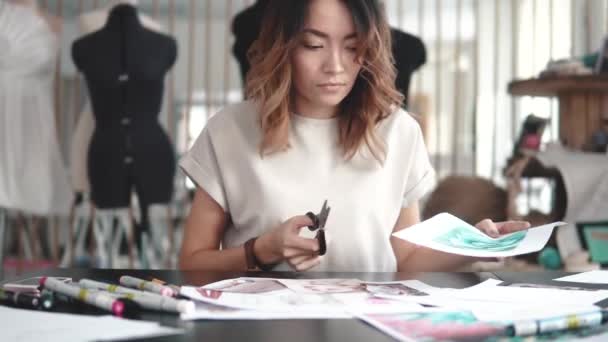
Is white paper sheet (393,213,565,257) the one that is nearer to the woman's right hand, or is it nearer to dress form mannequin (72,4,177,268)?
the woman's right hand

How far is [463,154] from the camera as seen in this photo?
505 centimetres

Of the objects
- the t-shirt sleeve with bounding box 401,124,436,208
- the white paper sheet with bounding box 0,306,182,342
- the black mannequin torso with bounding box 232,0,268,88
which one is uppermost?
the black mannequin torso with bounding box 232,0,268,88

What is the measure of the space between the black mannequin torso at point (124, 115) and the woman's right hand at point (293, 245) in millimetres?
1657

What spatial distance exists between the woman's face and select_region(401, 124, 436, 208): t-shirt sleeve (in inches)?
8.1

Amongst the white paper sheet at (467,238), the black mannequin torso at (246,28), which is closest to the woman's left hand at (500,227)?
the white paper sheet at (467,238)

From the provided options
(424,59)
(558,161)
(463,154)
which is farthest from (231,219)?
(463,154)

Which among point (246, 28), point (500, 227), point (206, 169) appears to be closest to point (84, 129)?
point (246, 28)

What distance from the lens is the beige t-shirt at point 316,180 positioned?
125cm

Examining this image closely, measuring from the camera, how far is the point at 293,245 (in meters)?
1.01

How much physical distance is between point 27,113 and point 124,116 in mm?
451

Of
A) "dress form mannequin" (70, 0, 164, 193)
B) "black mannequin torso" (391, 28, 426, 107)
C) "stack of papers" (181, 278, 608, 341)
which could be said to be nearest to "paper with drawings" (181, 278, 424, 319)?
"stack of papers" (181, 278, 608, 341)

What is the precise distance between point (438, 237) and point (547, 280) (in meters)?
0.15

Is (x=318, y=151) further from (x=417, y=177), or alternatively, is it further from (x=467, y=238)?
(x=467, y=238)

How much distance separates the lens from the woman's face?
1190 millimetres
